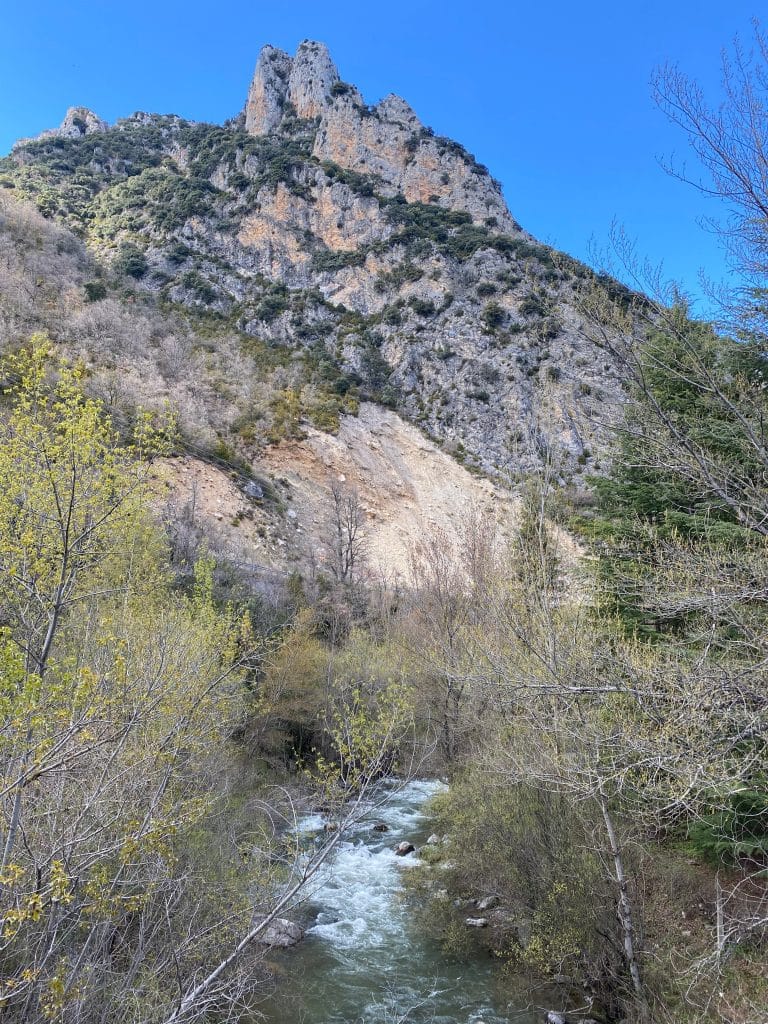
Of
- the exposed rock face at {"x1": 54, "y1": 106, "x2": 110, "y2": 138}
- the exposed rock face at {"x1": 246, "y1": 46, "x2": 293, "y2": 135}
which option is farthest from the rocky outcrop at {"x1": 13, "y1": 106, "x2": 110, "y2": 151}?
the exposed rock face at {"x1": 246, "y1": 46, "x2": 293, "y2": 135}

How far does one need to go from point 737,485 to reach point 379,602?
23.0 m

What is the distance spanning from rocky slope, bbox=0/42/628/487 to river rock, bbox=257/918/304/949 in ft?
107

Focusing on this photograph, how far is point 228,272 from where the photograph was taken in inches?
2318

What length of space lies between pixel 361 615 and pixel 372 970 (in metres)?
17.9

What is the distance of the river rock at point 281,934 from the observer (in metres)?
8.64

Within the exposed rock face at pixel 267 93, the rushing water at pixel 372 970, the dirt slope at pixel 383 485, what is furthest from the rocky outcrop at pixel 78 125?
the rushing water at pixel 372 970

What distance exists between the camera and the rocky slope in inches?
1932

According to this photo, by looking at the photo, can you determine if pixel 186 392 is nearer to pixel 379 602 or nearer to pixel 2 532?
pixel 379 602

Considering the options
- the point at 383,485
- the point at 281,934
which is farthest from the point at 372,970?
the point at 383,485

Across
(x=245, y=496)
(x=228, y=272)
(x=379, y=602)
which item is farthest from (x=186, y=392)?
(x=228, y=272)

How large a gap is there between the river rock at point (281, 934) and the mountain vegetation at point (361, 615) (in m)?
0.15

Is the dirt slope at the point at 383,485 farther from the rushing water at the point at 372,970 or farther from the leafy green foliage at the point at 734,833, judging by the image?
the leafy green foliage at the point at 734,833

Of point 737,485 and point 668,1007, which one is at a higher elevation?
point 737,485

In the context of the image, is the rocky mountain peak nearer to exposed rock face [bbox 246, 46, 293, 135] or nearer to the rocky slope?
the rocky slope
